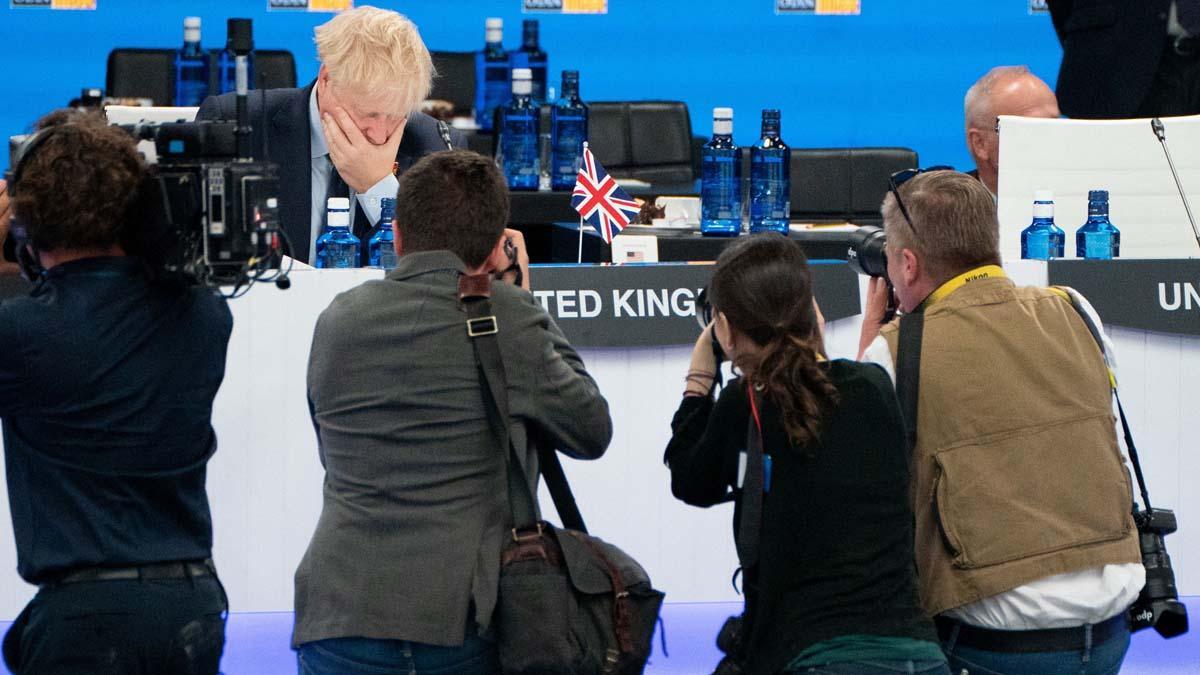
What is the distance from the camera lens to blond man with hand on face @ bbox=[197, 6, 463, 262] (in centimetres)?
368

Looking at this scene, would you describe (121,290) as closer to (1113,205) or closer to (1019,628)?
(1019,628)

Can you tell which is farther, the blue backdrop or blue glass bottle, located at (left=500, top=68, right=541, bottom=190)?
the blue backdrop

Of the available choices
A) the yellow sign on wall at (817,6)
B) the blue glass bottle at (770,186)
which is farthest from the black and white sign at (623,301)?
the yellow sign on wall at (817,6)

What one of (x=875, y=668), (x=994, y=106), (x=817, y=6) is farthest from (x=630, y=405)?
(x=817, y=6)

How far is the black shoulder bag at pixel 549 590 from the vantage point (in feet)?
7.11

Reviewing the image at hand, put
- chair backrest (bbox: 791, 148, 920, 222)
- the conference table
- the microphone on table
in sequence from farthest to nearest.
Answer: chair backrest (bbox: 791, 148, 920, 222) < the microphone on table < the conference table

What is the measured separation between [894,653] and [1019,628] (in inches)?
10.3

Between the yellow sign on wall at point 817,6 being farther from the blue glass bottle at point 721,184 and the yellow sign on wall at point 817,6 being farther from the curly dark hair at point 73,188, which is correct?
the curly dark hair at point 73,188

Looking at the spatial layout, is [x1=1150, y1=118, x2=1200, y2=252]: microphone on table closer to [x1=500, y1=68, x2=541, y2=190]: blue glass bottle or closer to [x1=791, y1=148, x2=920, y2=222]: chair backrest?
[x1=500, y1=68, x2=541, y2=190]: blue glass bottle

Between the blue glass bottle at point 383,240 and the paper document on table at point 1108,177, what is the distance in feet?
4.80

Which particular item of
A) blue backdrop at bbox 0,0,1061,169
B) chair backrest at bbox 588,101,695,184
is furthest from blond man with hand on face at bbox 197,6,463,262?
blue backdrop at bbox 0,0,1061,169

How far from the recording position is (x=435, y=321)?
221 cm

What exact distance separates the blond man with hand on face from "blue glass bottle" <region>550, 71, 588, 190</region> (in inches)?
17.2

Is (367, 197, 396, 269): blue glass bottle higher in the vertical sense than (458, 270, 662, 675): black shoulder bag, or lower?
higher
